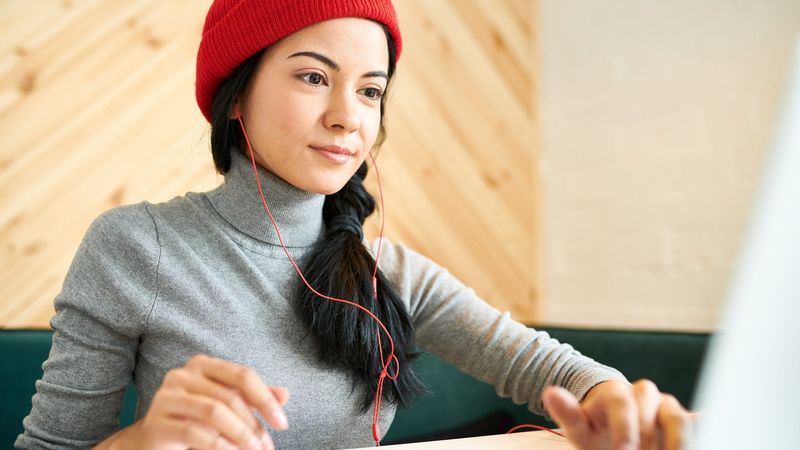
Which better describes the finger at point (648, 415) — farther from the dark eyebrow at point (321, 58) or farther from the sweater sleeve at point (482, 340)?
the dark eyebrow at point (321, 58)

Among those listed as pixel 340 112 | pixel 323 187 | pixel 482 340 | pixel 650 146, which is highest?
pixel 340 112

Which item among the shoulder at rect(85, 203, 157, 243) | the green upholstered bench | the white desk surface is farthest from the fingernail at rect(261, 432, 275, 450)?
the green upholstered bench

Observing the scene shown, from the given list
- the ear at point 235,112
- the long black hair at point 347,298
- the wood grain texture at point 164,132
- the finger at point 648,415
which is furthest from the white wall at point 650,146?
the ear at point 235,112

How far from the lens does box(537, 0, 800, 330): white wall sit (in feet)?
5.56

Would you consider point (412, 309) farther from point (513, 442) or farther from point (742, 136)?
point (742, 136)

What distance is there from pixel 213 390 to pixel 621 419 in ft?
1.19

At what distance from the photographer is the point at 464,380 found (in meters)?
1.40

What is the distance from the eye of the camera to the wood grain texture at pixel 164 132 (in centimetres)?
150

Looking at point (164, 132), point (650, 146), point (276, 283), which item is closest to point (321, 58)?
point (276, 283)

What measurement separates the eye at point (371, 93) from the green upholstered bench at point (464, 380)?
0.51 meters

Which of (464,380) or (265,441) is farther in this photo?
(464,380)

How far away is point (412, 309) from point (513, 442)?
379 millimetres

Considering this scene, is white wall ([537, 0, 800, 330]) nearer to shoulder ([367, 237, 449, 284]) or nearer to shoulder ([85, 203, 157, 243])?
shoulder ([367, 237, 449, 284])

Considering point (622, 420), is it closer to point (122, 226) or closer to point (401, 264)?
point (401, 264)
